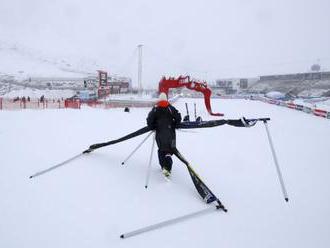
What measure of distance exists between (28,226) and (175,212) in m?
2.10

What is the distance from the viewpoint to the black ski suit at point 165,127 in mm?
4770

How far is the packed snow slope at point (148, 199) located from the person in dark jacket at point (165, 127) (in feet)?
1.52

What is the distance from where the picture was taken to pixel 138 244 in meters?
3.03

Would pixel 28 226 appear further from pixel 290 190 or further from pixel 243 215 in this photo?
pixel 290 190

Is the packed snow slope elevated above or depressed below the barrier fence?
below

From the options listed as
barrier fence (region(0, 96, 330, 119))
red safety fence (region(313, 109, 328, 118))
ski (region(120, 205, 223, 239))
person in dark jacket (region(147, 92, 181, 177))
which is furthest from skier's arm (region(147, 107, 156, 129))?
red safety fence (region(313, 109, 328, 118))

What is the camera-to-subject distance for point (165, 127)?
4793 millimetres

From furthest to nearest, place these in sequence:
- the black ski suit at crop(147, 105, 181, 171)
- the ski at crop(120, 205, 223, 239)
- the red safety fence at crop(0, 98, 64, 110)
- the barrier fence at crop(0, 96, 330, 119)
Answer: the barrier fence at crop(0, 96, 330, 119) < the red safety fence at crop(0, 98, 64, 110) < the black ski suit at crop(147, 105, 181, 171) < the ski at crop(120, 205, 223, 239)

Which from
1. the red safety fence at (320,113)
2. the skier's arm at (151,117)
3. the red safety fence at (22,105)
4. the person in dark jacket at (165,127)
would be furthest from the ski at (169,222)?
the red safety fence at (22,105)

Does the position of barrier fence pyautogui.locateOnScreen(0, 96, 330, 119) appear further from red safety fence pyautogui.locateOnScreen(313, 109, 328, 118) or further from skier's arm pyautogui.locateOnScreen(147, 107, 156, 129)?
skier's arm pyautogui.locateOnScreen(147, 107, 156, 129)

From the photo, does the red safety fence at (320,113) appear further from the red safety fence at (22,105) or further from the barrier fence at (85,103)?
the red safety fence at (22,105)

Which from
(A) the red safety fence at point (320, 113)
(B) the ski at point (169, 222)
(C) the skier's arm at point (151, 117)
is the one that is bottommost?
(B) the ski at point (169, 222)

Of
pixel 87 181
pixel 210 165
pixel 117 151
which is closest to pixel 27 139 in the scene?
pixel 117 151

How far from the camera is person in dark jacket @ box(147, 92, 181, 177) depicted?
477 cm
